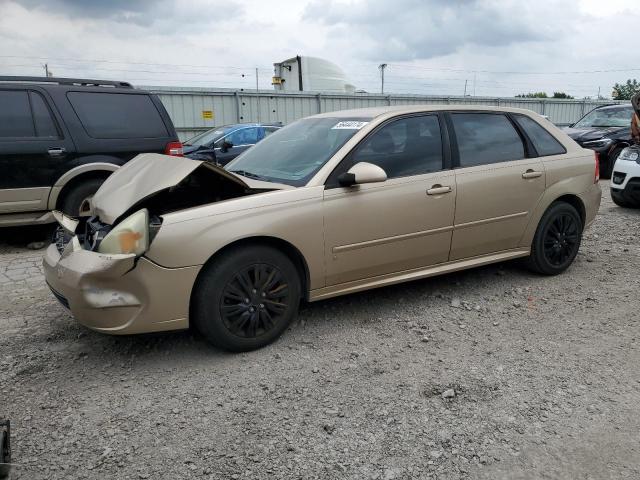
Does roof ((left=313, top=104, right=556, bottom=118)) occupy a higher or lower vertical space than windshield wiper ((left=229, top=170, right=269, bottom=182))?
higher

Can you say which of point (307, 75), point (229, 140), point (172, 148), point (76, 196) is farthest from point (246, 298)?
point (307, 75)

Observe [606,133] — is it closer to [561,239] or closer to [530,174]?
[561,239]

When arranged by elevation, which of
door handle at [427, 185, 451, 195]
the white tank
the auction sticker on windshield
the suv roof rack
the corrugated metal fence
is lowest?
door handle at [427, 185, 451, 195]

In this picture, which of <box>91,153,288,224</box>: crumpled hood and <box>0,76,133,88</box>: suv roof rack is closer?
<box>91,153,288,224</box>: crumpled hood

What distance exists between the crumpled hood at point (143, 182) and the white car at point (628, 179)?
21.4 feet

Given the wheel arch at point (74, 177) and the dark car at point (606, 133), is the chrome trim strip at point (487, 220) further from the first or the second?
the dark car at point (606, 133)

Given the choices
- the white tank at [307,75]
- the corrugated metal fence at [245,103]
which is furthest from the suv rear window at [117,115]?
the white tank at [307,75]

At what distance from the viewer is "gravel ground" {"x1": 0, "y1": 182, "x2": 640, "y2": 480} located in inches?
97.7

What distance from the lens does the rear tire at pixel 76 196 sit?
6.23 metres

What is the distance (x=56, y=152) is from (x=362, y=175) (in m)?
4.12

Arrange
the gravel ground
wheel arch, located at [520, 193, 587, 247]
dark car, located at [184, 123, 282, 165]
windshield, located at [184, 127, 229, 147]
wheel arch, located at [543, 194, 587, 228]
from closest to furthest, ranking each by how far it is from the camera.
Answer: the gravel ground, wheel arch, located at [520, 193, 587, 247], wheel arch, located at [543, 194, 587, 228], dark car, located at [184, 123, 282, 165], windshield, located at [184, 127, 229, 147]

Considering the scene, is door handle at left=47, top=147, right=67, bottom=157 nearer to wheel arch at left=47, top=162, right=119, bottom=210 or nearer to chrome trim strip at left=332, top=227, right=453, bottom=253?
wheel arch at left=47, top=162, right=119, bottom=210

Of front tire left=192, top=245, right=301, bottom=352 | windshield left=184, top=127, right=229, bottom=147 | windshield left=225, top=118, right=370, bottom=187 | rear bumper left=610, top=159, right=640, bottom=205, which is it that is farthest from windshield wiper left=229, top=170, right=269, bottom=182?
windshield left=184, top=127, right=229, bottom=147

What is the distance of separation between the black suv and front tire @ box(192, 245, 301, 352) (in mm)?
3601
